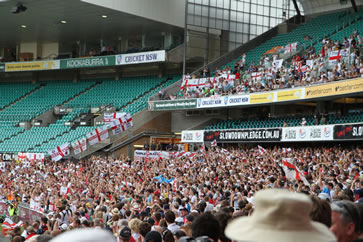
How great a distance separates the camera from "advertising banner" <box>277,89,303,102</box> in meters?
26.7

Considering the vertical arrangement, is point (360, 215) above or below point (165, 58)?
below

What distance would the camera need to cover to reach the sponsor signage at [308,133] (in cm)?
2441

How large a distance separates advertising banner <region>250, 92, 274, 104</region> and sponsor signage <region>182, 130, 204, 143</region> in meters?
3.93

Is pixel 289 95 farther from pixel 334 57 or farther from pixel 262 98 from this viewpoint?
pixel 334 57

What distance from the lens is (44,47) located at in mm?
48656

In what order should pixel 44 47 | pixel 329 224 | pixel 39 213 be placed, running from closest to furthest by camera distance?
pixel 329 224, pixel 39 213, pixel 44 47

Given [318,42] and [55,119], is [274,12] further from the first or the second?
[55,119]

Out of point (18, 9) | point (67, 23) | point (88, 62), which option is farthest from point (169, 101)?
point (18, 9)

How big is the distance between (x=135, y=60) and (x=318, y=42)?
46.6ft

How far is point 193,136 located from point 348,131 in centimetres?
1094

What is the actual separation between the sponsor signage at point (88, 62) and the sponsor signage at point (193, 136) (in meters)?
11.9

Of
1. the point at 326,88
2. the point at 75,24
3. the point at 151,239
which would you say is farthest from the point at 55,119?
the point at 151,239

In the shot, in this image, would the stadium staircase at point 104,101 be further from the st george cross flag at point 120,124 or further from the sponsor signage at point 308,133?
the sponsor signage at point 308,133

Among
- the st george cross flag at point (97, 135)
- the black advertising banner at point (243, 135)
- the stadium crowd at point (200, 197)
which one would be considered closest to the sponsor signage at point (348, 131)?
the stadium crowd at point (200, 197)
